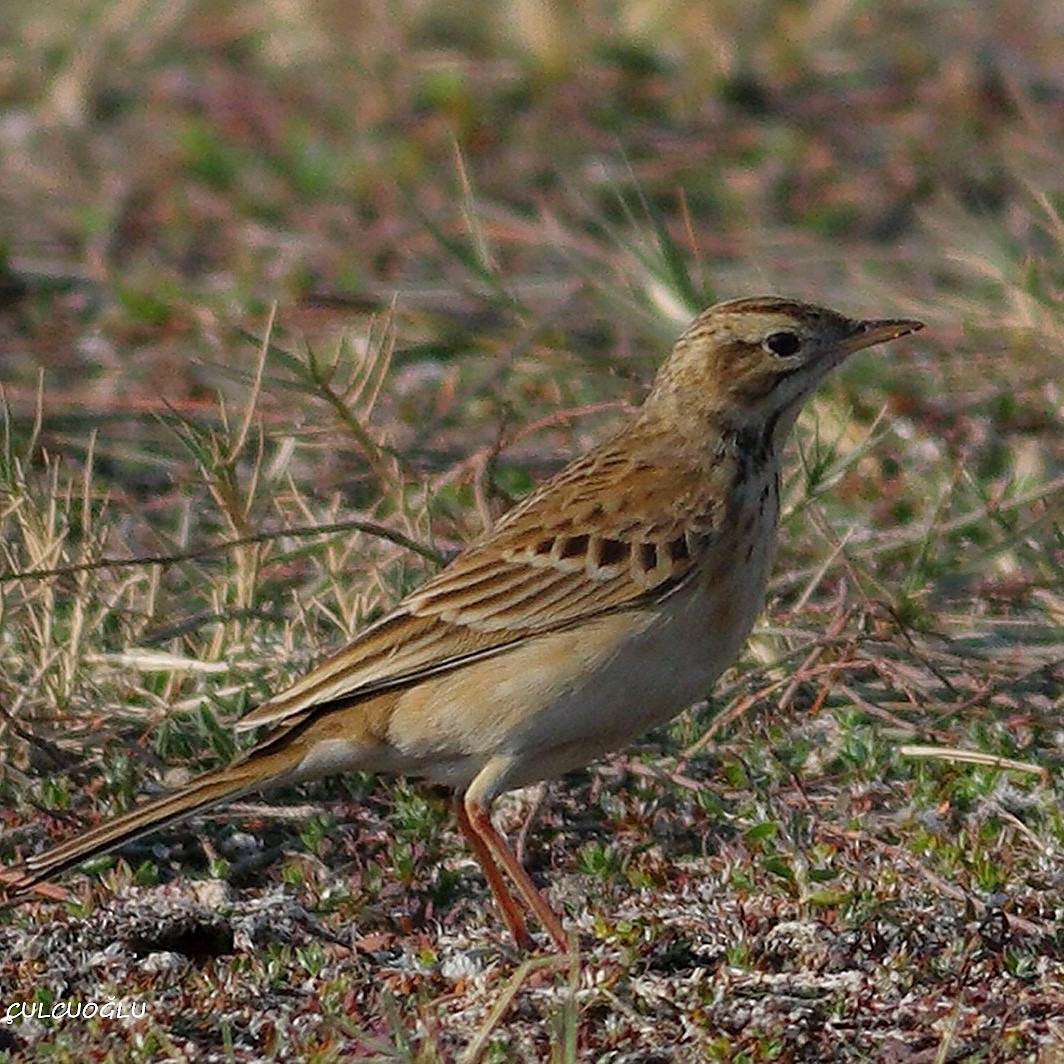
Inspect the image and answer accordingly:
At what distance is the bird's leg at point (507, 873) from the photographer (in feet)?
17.5

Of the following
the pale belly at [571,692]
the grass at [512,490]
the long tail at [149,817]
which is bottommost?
the grass at [512,490]

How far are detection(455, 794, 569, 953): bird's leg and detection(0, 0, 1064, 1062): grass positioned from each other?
0.09 metres

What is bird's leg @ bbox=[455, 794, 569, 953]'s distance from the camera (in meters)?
5.34

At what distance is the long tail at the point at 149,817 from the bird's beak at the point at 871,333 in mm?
1814

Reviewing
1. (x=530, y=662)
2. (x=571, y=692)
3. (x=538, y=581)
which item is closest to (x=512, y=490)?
(x=538, y=581)

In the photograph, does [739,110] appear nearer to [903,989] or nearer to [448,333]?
[448,333]

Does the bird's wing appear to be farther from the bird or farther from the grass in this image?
the grass

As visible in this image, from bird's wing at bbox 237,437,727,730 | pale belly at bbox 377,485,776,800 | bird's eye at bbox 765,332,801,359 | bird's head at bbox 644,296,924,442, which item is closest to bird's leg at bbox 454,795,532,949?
pale belly at bbox 377,485,776,800

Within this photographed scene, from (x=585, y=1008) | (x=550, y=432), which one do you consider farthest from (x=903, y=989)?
(x=550, y=432)

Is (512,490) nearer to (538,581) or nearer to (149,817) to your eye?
(538,581)

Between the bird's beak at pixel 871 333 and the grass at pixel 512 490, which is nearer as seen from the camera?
the grass at pixel 512 490

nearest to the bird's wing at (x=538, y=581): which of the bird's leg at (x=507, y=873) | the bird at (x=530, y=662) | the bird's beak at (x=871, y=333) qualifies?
the bird at (x=530, y=662)

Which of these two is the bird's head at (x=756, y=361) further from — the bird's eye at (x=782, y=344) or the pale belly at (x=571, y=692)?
the pale belly at (x=571, y=692)

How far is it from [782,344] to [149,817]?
1970mm
